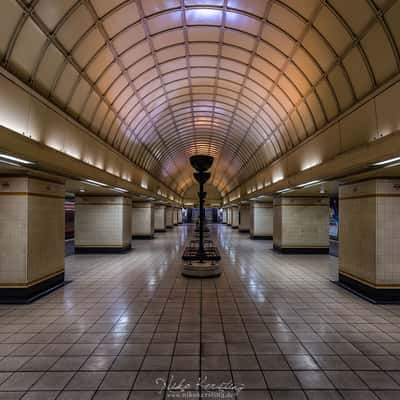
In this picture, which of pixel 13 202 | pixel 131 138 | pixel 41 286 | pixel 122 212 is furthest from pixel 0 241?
pixel 131 138

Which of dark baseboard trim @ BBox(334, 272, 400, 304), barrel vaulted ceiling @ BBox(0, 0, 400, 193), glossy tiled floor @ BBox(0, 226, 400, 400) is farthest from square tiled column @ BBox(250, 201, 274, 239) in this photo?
dark baseboard trim @ BBox(334, 272, 400, 304)

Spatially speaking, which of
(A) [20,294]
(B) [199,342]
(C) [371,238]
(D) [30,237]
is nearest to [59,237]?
(D) [30,237]

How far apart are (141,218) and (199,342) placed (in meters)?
19.0

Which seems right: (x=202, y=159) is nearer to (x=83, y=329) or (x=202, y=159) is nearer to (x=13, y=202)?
(x=13, y=202)

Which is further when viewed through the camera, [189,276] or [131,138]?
[131,138]

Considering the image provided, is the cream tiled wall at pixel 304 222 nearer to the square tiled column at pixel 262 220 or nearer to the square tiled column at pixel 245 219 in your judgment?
the square tiled column at pixel 262 220

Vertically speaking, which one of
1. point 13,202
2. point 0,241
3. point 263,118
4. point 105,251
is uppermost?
point 263,118

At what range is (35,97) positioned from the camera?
6711mm

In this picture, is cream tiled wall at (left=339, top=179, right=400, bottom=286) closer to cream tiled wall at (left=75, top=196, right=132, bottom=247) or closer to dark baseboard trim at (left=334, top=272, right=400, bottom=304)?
dark baseboard trim at (left=334, top=272, right=400, bottom=304)

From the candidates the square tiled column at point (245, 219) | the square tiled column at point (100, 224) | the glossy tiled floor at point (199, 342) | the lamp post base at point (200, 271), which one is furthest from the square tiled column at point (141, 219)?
the glossy tiled floor at point (199, 342)

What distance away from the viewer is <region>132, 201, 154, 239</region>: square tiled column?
76.1ft

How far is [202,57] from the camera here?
11.6 metres

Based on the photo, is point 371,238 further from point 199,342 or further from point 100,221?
point 100,221

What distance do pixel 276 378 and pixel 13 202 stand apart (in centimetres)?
728
